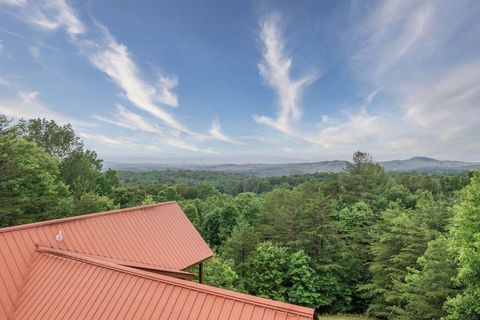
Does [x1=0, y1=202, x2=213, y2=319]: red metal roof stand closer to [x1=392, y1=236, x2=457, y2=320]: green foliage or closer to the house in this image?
the house

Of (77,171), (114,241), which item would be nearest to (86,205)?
(77,171)

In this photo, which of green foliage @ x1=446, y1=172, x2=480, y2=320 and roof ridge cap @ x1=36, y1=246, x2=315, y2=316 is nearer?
roof ridge cap @ x1=36, y1=246, x2=315, y2=316

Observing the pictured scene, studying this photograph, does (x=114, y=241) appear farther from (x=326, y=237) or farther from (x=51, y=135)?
(x=51, y=135)

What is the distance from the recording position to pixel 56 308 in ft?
23.8

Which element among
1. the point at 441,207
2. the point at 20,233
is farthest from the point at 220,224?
the point at 20,233

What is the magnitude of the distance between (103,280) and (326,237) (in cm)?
2827

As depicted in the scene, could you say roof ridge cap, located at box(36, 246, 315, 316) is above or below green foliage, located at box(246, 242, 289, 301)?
above

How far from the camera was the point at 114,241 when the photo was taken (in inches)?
432

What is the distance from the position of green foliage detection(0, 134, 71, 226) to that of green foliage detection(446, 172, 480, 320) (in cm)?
2726

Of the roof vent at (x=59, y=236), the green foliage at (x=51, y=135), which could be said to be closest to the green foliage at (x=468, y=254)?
the roof vent at (x=59, y=236)

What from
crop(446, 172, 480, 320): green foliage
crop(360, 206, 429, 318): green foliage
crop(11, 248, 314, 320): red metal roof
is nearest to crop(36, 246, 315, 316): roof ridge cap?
crop(11, 248, 314, 320): red metal roof

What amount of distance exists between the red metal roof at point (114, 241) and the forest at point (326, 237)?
35.0ft

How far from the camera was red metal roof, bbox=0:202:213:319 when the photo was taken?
8.62 m

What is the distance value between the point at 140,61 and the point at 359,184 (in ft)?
120
